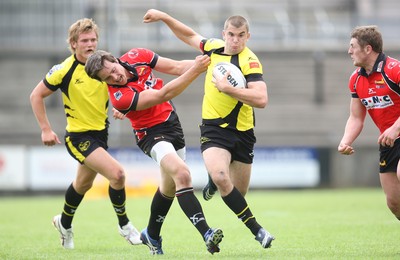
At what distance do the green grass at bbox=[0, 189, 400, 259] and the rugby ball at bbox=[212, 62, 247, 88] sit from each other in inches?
64.3

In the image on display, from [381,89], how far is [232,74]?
143 centimetres

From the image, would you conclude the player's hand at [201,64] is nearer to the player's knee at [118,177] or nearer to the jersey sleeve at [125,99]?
the jersey sleeve at [125,99]

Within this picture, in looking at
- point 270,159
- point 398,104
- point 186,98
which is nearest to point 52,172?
point 270,159

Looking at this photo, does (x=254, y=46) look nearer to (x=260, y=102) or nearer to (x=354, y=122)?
(x=354, y=122)

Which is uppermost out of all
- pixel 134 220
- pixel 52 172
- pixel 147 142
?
pixel 147 142

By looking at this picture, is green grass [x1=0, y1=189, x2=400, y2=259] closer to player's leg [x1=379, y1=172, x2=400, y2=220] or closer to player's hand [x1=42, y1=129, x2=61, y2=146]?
player's leg [x1=379, y1=172, x2=400, y2=220]

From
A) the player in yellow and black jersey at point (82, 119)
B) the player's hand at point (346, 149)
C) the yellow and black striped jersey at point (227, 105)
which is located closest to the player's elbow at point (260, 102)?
the yellow and black striped jersey at point (227, 105)

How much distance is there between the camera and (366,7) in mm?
27703

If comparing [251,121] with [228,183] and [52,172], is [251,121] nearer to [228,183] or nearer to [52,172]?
[228,183]

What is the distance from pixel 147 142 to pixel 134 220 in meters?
4.97

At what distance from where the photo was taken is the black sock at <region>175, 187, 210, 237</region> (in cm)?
785

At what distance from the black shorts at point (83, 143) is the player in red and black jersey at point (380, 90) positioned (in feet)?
9.21

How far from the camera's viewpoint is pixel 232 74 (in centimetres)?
804

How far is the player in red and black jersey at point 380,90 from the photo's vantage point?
8008 millimetres
